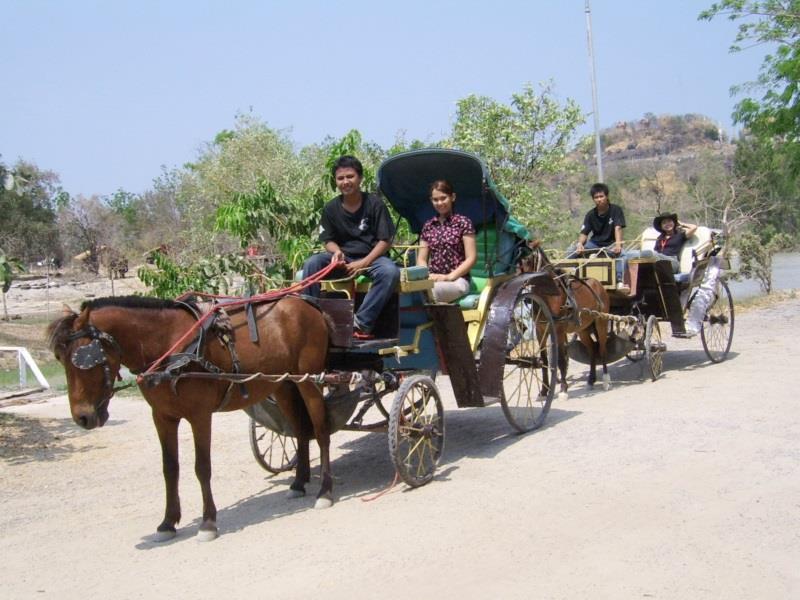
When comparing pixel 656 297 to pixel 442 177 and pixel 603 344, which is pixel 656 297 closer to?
pixel 603 344

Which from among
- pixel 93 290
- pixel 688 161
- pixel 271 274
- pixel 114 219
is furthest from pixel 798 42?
pixel 688 161

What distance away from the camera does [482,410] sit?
1006cm

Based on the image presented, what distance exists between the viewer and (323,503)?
668 centimetres

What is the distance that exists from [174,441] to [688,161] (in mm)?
82090

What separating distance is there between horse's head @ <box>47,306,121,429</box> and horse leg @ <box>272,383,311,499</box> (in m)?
1.61

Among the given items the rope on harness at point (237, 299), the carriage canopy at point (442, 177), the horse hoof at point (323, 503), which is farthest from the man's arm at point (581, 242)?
the horse hoof at point (323, 503)

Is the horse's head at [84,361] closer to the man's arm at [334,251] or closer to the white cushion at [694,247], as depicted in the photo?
the man's arm at [334,251]

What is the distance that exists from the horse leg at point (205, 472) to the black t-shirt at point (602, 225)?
7.02 meters

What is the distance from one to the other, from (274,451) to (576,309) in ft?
11.7

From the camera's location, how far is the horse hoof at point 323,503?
6.66 metres

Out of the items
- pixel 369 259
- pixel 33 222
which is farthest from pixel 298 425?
pixel 33 222

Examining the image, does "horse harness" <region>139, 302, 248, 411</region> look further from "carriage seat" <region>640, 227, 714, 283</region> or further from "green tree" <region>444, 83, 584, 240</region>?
"green tree" <region>444, 83, 584, 240</region>

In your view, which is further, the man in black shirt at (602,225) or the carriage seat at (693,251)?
the carriage seat at (693,251)

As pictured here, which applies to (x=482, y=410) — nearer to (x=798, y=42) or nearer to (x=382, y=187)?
(x=382, y=187)
